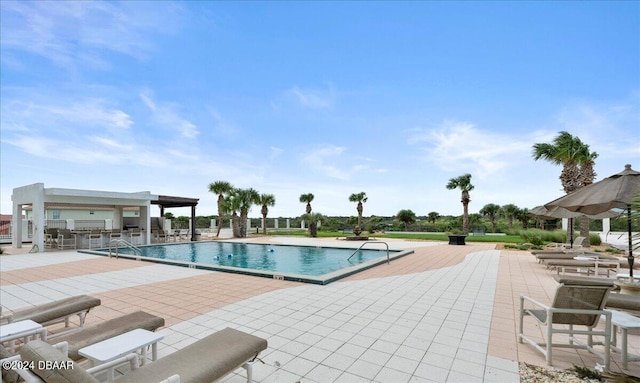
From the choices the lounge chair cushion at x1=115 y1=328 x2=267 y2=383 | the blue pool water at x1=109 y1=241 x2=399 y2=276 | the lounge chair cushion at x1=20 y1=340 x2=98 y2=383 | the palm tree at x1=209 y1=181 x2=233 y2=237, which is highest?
the palm tree at x1=209 y1=181 x2=233 y2=237

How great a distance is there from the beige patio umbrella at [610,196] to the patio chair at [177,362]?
5.82 metres

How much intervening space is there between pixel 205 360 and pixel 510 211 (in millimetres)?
41784

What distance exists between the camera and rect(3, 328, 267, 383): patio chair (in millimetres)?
1606

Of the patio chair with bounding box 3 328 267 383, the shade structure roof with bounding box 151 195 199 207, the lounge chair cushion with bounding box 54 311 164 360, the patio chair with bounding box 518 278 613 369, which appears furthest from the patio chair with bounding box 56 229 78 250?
the patio chair with bounding box 518 278 613 369

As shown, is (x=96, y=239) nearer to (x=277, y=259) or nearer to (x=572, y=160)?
A: (x=277, y=259)

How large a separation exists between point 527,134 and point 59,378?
1964 cm

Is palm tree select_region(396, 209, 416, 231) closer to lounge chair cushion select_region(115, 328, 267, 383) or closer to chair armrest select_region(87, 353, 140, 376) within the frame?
lounge chair cushion select_region(115, 328, 267, 383)

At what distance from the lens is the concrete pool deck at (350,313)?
117 inches

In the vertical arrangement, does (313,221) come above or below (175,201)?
below

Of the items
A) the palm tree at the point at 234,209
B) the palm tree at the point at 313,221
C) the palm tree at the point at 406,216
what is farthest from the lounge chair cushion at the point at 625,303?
the palm tree at the point at 406,216

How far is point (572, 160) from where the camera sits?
49.5ft

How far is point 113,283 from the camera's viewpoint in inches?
274

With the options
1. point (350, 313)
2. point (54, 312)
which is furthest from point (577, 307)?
point (54, 312)

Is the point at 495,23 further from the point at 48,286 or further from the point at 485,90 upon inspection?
the point at 48,286
